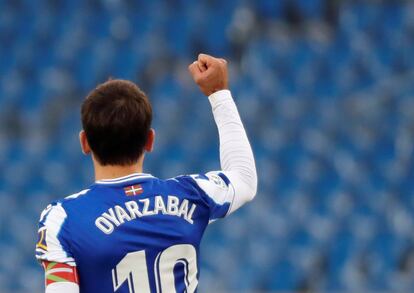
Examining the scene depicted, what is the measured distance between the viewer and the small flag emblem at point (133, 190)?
2752 millimetres

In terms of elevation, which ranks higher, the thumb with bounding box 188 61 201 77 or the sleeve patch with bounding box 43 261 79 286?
the thumb with bounding box 188 61 201 77

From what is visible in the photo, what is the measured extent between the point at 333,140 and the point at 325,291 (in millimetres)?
1355

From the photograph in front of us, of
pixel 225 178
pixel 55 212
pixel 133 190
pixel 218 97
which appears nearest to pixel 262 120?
pixel 218 97

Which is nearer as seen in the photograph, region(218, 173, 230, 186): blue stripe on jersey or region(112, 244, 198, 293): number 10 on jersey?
region(112, 244, 198, 293): number 10 on jersey

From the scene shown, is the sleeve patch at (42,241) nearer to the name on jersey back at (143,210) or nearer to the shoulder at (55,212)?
the shoulder at (55,212)

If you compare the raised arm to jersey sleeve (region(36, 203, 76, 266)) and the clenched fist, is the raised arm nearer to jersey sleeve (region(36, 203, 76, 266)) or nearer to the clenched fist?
the clenched fist

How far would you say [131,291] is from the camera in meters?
2.67

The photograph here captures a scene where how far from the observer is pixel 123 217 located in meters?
2.70

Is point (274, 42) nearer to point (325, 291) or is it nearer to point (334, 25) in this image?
point (334, 25)

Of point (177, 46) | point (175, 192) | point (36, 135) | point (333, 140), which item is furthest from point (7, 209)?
point (175, 192)

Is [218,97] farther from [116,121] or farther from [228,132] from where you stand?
[116,121]

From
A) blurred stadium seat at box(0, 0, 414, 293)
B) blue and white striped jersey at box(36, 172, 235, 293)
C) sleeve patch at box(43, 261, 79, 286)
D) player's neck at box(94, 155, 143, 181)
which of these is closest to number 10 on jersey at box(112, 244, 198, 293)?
blue and white striped jersey at box(36, 172, 235, 293)

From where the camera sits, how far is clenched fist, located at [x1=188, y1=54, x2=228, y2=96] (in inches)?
117

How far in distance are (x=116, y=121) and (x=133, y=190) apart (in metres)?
0.20
